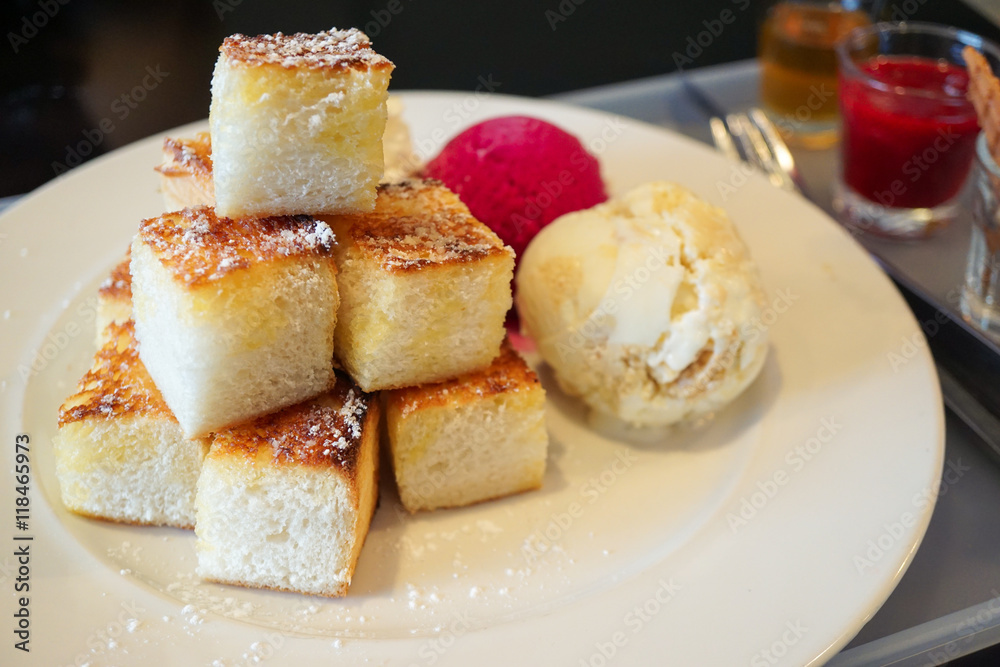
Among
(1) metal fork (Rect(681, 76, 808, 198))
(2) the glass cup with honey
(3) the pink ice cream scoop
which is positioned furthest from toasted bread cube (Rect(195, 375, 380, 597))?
(2) the glass cup with honey

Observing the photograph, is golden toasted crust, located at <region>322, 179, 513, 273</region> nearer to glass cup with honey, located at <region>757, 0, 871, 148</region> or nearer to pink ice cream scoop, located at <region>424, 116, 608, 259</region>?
pink ice cream scoop, located at <region>424, 116, 608, 259</region>

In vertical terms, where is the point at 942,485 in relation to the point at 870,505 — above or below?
below

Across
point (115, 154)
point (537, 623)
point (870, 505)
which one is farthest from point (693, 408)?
point (115, 154)

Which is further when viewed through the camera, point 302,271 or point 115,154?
point 115,154

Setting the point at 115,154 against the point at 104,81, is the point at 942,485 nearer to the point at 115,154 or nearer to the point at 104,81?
the point at 115,154

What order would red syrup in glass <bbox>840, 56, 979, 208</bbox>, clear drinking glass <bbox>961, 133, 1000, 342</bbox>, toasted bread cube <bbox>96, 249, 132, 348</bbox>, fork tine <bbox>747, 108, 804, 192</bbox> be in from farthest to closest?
fork tine <bbox>747, 108, 804, 192</bbox>
red syrup in glass <bbox>840, 56, 979, 208</bbox>
clear drinking glass <bbox>961, 133, 1000, 342</bbox>
toasted bread cube <bbox>96, 249, 132, 348</bbox>

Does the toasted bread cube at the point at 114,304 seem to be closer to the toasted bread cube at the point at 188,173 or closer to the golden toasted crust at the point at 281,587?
the toasted bread cube at the point at 188,173
